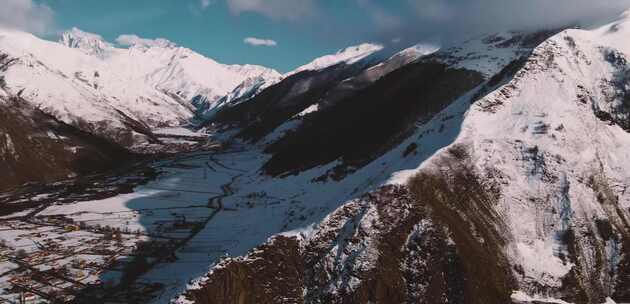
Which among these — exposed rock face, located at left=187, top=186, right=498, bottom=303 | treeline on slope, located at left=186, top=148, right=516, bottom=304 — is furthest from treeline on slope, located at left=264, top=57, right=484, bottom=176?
exposed rock face, located at left=187, top=186, right=498, bottom=303

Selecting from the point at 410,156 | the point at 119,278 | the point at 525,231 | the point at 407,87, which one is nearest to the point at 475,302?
the point at 525,231

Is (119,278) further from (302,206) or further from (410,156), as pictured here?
(410,156)

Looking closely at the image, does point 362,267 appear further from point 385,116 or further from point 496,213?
point 385,116

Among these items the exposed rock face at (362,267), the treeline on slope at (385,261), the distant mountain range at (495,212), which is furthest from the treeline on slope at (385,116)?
the exposed rock face at (362,267)

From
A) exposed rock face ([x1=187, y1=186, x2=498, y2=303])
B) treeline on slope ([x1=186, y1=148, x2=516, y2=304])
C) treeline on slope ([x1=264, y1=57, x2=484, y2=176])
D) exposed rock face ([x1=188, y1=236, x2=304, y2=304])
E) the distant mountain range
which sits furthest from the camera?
treeline on slope ([x1=264, y1=57, x2=484, y2=176])

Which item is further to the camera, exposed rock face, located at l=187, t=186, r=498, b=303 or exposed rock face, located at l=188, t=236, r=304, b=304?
exposed rock face, located at l=187, t=186, r=498, b=303

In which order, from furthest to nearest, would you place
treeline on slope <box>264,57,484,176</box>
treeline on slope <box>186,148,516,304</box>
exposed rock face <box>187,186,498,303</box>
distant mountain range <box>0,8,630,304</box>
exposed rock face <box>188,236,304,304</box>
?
treeline on slope <box>264,57,484,176</box> < distant mountain range <box>0,8,630,304</box> < treeline on slope <box>186,148,516,304</box> < exposed rock face <box>187,186,498,303</box> < exposed rock face <box>188,236,304,304</box>

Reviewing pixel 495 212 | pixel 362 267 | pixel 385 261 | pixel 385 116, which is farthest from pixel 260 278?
pixel 385 116

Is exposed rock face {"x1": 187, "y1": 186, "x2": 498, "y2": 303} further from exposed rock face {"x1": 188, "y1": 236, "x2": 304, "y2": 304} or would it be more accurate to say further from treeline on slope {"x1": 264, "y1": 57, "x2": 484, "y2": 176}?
treeline on slope {"x1": 264, "y1": 57, "x2": 484, "y2": 176}
